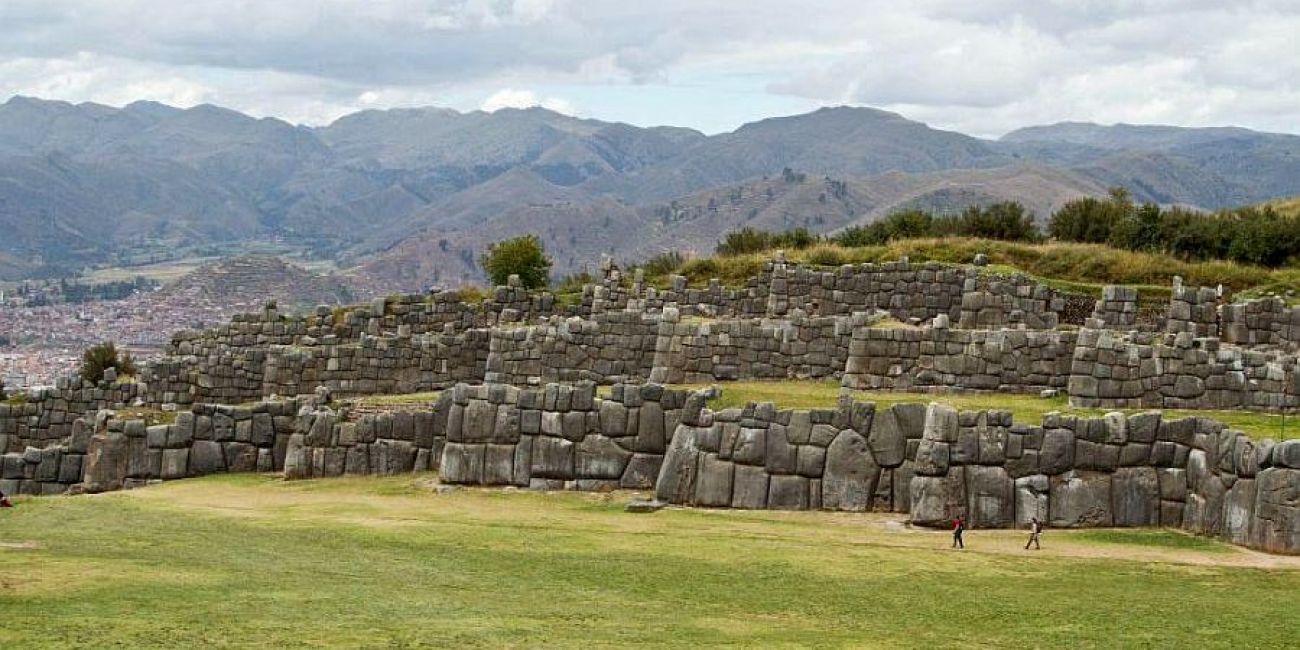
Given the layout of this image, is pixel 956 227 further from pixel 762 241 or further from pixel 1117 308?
pixel 1117 308

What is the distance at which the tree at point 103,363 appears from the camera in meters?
45.7

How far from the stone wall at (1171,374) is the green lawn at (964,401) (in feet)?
1.58

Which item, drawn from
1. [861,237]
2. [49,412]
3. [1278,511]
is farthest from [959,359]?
[49,412]

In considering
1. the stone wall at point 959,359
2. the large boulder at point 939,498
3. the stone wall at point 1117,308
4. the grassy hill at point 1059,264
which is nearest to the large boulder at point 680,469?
the large boulder at point 939,498

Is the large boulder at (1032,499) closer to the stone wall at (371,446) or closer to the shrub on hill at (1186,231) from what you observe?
the stone wall at (371,446)

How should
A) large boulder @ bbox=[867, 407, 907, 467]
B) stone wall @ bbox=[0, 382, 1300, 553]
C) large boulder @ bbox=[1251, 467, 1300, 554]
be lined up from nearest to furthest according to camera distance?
large boulder @ bbox=[1251, 467, 1300, 554] < stone wall @ bbox=[0, 382, 1300, 553] < large boulder @ bbox=[867, 407, 907, 467]

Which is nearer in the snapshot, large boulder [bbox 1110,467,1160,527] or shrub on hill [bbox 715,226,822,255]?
large boulder [bbox 1110,467,1160,527]

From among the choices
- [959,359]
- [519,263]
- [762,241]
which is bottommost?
[959,359]

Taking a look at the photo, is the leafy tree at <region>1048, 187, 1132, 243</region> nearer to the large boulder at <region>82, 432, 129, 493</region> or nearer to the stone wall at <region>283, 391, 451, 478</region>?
the stone wall at <region>283, 391, 451, 478</region>

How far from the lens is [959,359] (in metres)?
31.4

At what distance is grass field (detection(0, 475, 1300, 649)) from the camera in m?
15.5

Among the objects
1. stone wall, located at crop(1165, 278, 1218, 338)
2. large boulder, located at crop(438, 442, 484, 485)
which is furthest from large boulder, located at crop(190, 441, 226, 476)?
stone wall, located at crop(1165, 278, 1218, 338)

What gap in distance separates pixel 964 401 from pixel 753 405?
4.88 meters

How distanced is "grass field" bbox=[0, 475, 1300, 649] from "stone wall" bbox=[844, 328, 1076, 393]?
678cm
